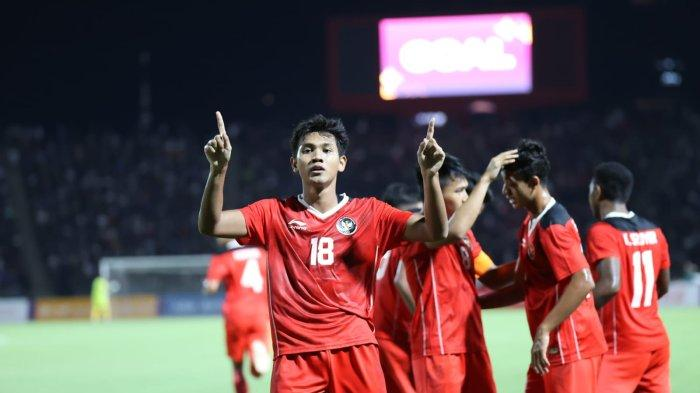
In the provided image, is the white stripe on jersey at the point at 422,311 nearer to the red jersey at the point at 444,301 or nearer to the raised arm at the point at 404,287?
the red jersey at the point at 444,301

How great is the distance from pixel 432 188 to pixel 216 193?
937 millimetres

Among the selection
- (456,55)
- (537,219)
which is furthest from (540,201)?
(456,55)

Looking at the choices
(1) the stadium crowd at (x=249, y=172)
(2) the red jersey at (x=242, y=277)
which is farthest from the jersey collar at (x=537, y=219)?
(1) the stadium crowd at (x=249, y=172)

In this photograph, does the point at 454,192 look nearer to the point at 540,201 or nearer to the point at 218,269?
the point at 540,201

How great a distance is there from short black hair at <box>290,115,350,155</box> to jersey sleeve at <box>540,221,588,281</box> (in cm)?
114

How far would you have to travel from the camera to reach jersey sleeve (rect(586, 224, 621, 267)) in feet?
18.3

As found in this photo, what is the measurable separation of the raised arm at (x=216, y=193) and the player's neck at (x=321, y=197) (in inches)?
16.5

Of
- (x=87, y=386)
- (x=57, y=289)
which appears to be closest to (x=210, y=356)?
(x=87, y=386)

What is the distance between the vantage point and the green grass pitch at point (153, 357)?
→ 11.8 m

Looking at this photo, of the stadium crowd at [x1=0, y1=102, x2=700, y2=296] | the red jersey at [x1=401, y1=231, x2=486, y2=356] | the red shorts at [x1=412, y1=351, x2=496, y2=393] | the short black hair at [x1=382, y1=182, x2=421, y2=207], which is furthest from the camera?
the stadium crowd at [x1=0, y1=102, x2=700, y2=296]

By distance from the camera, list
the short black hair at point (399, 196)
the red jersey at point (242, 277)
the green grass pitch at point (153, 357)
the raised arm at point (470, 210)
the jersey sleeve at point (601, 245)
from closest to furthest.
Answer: the raised arm at point (470, 210)
the jersey sleeve at point (601, 245)
the short black hair at point (399, 196)
the red jersey at point (242, 277)
the green grass pitch at point (153, 357)

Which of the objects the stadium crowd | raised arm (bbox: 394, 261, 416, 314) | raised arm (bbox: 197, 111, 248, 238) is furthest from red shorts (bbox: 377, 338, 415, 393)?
the stadium crowd

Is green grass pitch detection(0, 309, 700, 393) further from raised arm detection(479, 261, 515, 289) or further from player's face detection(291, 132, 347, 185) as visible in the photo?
player's face detection(291, 132, 347, 185)

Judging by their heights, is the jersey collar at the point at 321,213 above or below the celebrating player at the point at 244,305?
above
